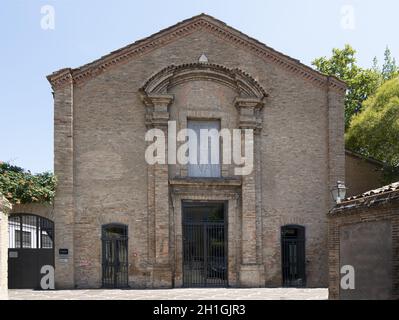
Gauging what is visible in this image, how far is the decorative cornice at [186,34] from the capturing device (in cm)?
1908

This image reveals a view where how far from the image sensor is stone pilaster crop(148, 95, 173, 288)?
18422 millimetres

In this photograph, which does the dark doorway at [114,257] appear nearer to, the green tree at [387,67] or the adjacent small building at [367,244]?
the adjacent small building at [367,244]

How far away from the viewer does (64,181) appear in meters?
18.4

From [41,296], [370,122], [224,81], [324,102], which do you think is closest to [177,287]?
[41,296]

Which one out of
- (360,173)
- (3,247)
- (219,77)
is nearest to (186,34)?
(219,77)

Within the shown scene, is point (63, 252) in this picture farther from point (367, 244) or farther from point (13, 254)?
point (367, 244)

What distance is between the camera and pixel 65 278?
1794cm

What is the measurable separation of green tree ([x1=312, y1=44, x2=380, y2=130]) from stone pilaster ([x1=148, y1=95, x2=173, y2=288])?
13.8 metres

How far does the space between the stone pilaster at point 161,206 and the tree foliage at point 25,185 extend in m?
3.99

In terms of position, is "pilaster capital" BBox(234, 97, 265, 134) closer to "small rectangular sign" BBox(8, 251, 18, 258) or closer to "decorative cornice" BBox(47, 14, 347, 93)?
"decorative cornice" BBox(47, 14, 347, 93)

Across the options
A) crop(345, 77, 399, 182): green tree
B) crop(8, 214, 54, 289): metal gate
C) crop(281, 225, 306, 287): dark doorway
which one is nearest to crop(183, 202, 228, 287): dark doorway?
crop(281, 225, 306, 287): dark doorway

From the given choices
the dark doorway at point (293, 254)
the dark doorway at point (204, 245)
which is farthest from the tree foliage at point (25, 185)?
the dark doorway at point (293, 254)
